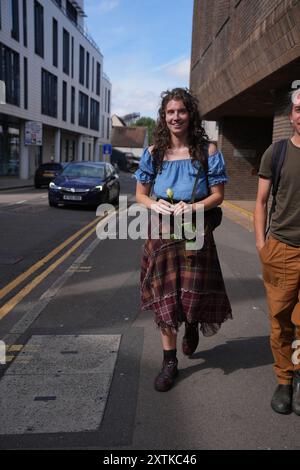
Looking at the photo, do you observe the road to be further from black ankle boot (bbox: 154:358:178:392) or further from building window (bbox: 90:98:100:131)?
building window (bbox: 90:98:100:131)

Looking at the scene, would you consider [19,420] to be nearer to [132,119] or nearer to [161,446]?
[161,446]

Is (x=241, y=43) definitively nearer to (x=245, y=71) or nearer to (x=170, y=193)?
(x=245, y=71)

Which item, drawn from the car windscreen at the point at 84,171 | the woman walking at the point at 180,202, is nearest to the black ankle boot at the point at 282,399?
the woman walking at the point at 180,202

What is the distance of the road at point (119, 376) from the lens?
2771 mm

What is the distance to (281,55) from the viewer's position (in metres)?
9.12

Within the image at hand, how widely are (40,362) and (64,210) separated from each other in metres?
11.8

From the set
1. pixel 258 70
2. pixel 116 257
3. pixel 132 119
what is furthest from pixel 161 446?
pixel 132 119

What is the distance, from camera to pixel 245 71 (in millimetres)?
11688

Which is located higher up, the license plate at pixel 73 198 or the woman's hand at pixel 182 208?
the woman's hand at pixel 182 208

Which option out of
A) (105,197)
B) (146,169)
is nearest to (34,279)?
→ (146,169)

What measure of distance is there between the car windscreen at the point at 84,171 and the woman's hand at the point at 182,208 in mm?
13511

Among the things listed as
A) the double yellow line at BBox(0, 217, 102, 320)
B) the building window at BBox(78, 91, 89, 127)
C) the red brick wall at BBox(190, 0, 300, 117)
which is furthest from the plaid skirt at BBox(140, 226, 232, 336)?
the building window at BBox(78, 91, 89, 127)

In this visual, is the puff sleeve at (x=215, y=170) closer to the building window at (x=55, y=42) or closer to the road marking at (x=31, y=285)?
the road marking at (x=31, y=285)
